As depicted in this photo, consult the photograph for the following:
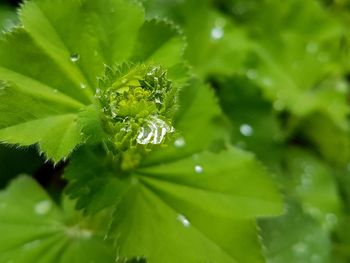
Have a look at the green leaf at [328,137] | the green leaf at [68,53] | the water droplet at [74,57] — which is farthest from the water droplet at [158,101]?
the green leaf at [328,137]

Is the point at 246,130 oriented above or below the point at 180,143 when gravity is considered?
below

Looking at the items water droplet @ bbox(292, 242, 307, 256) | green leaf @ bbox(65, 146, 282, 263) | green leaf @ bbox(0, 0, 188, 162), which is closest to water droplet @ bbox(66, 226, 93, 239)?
green leaf @ bbox(65, 146, 282, 263)

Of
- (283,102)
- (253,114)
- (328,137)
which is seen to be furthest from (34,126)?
(328,137)

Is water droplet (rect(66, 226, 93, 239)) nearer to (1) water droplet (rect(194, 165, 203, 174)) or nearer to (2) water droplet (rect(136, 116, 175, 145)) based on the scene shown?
(1) water droplet (rect(194, 165, 203, 174))

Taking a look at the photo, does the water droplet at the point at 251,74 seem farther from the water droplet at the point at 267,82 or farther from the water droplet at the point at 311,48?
the water droplet at the point at 311,48

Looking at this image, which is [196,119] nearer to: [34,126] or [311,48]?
[34,126]

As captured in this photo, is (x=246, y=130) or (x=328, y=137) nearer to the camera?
(x=246, y=130)

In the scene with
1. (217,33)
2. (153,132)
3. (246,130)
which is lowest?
(246,130)
